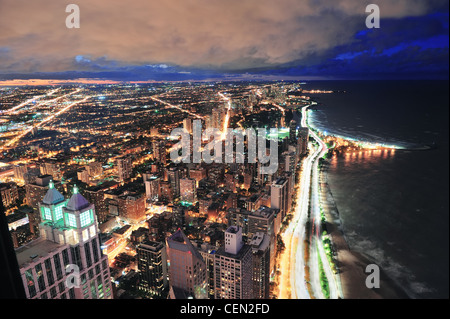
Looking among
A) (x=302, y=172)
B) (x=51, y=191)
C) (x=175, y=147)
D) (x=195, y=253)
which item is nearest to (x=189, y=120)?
(x=175, y=147)

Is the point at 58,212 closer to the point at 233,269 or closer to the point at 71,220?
the point at 71,220

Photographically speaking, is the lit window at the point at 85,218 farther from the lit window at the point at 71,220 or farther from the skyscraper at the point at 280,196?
the skyscraper at the point at 280,196

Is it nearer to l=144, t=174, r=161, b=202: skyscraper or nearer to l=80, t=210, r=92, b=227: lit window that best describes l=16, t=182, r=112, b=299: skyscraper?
l=80, t=210, r=92, b=227: lit window

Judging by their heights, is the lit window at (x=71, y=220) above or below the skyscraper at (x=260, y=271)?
above

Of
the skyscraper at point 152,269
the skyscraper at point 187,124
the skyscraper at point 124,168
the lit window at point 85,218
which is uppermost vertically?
the lit window at point 85,218

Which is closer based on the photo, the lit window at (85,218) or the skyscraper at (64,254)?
the skyscraper at (64,254)

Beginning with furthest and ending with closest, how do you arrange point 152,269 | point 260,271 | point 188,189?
point 188,189
point 152,269
point 260,271

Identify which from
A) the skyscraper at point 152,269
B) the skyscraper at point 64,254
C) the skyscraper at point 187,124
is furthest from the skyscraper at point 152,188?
the skyscraper at point 64,254

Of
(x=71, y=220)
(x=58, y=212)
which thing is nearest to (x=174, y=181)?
(x=58, y=212)
